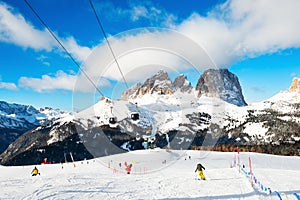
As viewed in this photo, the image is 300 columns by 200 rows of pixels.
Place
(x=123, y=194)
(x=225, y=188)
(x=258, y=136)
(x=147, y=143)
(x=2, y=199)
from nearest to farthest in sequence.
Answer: (x=2, y=199) < (x=123, y=194) < (x=225, y=188) < (x=147, y=143) < (x=258, y=136)

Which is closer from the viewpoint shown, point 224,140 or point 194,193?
point 194,193

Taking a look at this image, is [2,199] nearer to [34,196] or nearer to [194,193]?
[34,196]

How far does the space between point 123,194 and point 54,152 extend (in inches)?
6868

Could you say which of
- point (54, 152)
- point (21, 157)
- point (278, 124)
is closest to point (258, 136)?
point (278, 124)

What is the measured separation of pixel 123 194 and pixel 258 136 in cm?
17366

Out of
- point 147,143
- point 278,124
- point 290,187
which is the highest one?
point 278,124

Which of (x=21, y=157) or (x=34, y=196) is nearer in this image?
(x=34, y=196)

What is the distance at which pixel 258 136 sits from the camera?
559 ft

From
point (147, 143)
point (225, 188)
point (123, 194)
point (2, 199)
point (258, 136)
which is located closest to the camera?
point (2, 199)

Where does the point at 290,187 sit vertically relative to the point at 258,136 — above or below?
below

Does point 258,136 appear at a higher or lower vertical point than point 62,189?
higher

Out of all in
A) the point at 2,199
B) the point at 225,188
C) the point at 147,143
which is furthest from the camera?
the point at 147,143

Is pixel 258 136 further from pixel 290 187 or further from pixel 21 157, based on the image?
pixel 290 187

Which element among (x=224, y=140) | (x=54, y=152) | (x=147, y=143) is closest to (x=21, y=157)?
(x=54, y=152)
